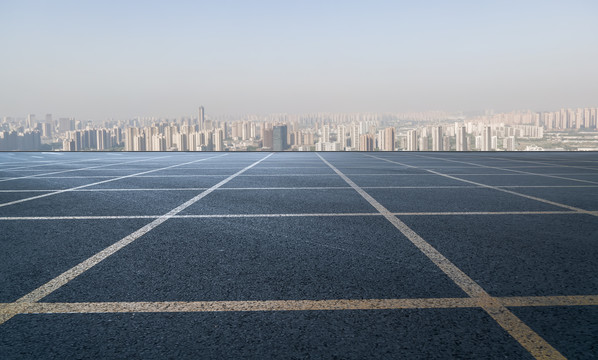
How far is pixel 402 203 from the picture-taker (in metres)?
7.45

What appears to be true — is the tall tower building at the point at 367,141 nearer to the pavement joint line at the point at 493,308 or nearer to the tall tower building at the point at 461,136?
the tall tower building at the point at 461,136

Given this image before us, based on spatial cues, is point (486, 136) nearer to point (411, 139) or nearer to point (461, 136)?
point (461, 136)

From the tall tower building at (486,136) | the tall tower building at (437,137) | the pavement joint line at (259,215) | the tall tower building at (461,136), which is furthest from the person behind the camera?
the tall tower building at (461,136)

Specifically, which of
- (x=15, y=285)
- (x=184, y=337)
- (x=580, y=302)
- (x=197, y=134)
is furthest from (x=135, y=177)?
(x=197, y=134)

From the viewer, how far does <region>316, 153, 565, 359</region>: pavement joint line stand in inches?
90.3

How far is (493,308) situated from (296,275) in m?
1.52

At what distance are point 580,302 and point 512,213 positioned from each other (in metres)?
3.79

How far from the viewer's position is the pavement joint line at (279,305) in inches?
112

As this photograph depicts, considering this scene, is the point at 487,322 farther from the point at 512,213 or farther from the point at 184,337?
the point at 512,213

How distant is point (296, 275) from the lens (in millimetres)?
3551

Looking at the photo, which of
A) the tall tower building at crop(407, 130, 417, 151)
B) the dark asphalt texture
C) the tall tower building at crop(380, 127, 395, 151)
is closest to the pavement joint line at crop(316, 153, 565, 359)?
the dark asphalt texture

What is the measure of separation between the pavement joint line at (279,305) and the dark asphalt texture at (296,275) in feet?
0.24

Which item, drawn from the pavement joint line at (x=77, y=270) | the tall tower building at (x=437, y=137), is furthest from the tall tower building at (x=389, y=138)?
the pavement joint line at (x=77, y=270)

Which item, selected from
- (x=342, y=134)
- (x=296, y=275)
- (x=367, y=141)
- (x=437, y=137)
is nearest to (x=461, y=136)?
(x=437, y=137)
